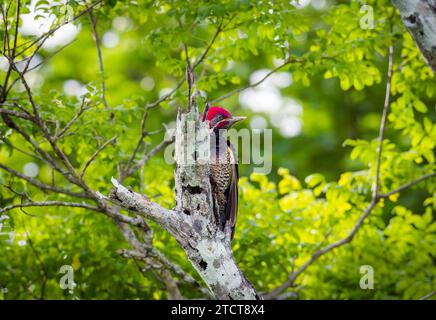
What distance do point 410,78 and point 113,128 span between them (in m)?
3.30

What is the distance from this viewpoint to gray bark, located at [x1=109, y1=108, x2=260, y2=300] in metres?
4.59

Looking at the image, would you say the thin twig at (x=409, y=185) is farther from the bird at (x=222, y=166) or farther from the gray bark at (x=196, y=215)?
the gray bark at (x=196, y=215)

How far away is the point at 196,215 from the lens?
187 inches

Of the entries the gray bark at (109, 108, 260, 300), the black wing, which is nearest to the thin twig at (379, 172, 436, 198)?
the black wing

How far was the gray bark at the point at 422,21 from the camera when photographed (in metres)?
5.02

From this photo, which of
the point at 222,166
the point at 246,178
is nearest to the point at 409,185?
the point at 246,178

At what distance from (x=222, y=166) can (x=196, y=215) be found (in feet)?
3.12

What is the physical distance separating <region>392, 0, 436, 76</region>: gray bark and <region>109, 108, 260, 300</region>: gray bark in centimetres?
175

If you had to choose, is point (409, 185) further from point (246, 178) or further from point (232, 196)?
point (232, 196)

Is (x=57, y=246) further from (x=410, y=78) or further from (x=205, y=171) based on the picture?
(x=410, y=78)

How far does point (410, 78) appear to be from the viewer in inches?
290
